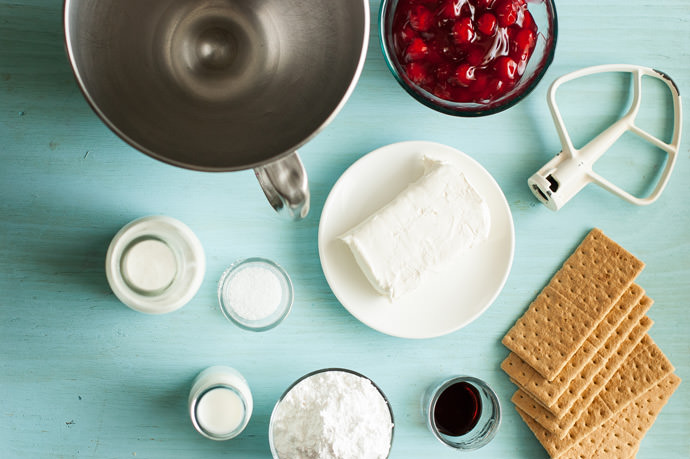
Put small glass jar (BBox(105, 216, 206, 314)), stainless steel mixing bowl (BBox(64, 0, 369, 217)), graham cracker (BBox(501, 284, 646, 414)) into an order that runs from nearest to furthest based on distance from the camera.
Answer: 1. stainless steel mixing bowl (BBox(64, 0, 369, 217))
2. small glass jar (BBox(105, 216, 206, 314))
3. graham cracker (BBox(501, 284, 646, 414))

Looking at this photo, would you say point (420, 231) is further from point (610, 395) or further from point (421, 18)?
point (610, 395)

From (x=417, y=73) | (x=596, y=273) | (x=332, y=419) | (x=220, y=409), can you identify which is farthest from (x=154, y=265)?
(x=596, y=273)

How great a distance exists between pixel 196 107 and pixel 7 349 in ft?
1.69

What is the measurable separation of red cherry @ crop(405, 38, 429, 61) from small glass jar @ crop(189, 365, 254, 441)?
22.6 inches

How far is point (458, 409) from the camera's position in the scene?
96 cm

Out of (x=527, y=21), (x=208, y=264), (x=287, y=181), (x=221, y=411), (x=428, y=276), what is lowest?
(x=221, y=411)

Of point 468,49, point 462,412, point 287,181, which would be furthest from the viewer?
point 462,412

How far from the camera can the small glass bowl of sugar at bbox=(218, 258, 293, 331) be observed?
89 cm

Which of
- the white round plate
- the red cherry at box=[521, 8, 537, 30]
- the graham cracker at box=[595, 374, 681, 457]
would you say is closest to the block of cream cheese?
the white round plate

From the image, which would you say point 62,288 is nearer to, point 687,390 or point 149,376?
point 149,376

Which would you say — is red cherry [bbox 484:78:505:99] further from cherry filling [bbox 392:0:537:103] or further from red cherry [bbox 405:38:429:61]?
red cherry [bbox 405:38:429:61]

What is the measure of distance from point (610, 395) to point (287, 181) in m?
0.68

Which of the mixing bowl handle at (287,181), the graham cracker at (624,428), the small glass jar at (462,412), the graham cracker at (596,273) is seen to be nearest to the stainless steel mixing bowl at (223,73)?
the mixing bowl handle at (287,181)

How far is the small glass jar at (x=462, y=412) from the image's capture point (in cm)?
92
